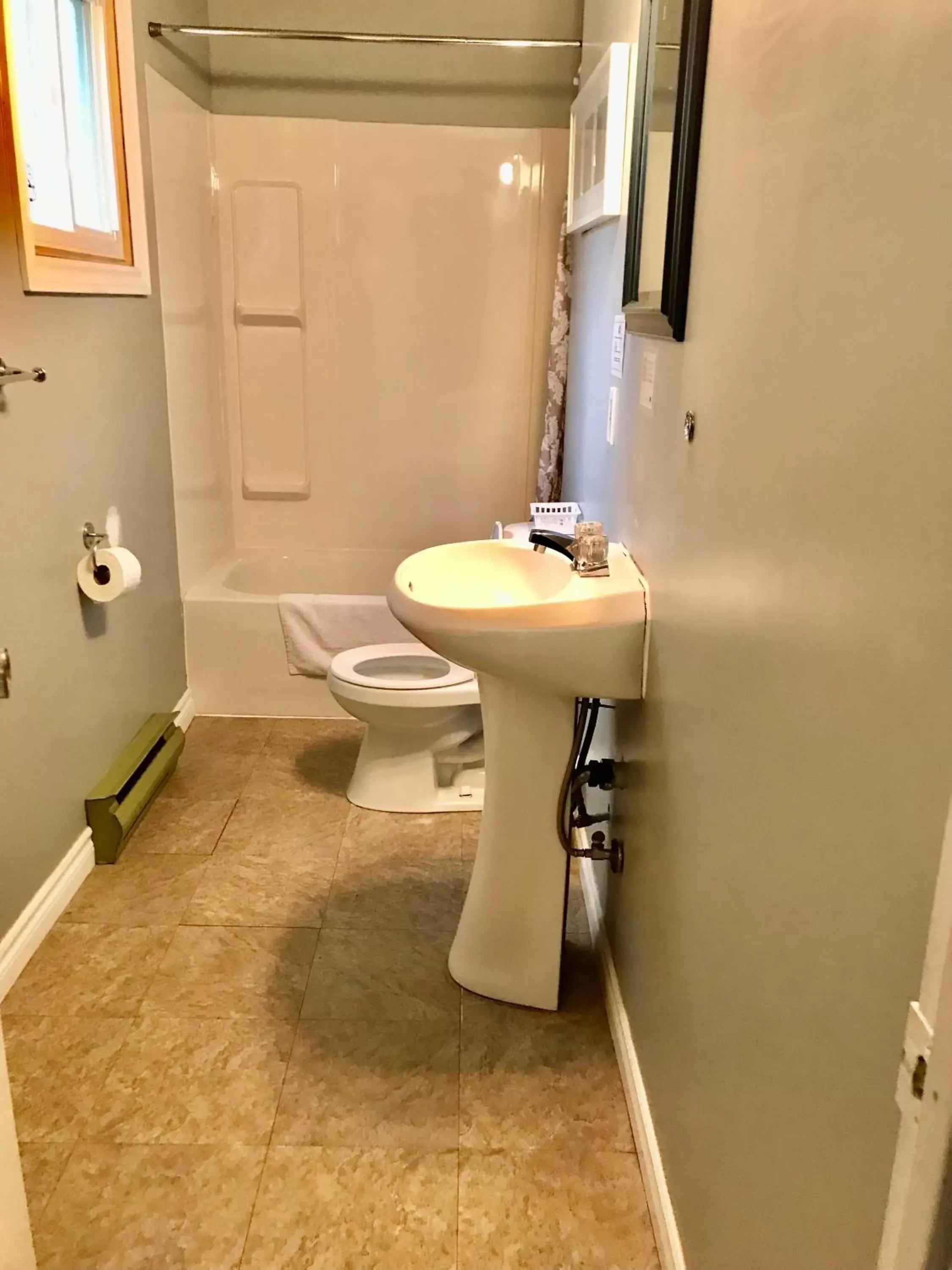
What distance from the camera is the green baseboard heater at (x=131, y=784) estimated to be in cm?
239

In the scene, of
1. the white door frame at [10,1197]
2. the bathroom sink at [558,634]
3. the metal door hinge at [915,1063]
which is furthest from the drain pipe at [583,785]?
the metal door hinge at [915,1063]

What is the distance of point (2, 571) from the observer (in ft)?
6.41

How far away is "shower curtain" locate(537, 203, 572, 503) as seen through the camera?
10.6 ft

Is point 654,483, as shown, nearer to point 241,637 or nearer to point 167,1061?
point 167,1061

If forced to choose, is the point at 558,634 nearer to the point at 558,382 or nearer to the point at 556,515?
the point at 556,515

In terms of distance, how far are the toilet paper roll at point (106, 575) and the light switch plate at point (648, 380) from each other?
1.25m

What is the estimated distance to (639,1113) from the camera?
1.65 m

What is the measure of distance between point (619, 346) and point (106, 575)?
1271mm

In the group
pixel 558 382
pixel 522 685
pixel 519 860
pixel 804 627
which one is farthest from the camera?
pixel 558 382

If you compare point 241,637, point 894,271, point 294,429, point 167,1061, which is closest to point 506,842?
point 167,1061

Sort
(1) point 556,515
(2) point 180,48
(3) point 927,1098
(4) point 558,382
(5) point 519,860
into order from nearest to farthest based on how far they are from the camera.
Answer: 1. (3) point 927,1098
2. (5) point 519,860
3. (1) point 556,515
4. (2) point 180,48
5. (4) point 558,382

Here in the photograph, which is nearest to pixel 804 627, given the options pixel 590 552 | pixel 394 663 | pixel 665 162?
pixel 590 552

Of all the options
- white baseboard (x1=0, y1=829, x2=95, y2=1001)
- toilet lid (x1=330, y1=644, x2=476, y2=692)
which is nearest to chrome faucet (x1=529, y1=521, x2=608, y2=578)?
toilet lid (x1=330, y1=644, x2=476, y2=692)

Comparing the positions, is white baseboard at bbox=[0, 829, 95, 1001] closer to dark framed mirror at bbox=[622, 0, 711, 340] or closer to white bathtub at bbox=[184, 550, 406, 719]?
white bathtub at bbox=[184, 550, 406, 719]
